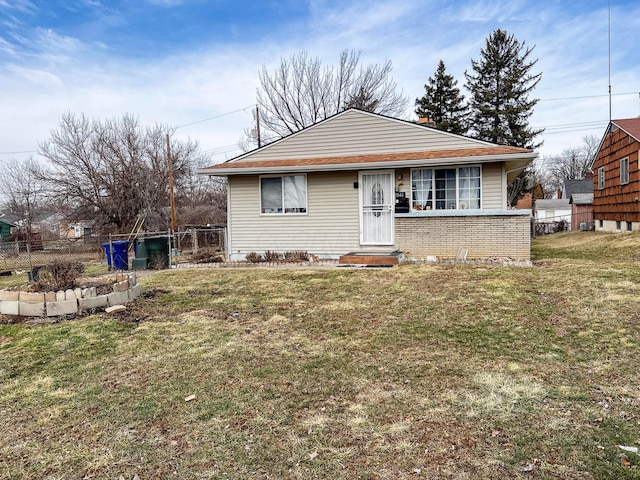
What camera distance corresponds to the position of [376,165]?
34.0 ft

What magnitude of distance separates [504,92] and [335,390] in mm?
32801

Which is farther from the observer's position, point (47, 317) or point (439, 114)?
point (439, 114)

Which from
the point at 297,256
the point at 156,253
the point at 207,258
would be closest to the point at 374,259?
the point at 297,256

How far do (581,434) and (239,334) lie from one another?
3.45 meters

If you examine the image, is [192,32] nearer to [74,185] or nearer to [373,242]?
[373,242]

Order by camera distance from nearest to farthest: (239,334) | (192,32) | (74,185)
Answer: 1. (239,334)
2. (192,32)
3. (74,185)

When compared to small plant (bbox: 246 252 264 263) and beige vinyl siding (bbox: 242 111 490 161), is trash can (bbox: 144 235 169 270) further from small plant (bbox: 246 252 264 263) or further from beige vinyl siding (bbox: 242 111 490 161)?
beige vinyl siding (bbox: 242 111 490 161)

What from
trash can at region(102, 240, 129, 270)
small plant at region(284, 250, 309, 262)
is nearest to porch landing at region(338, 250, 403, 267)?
small plant at region(284, 250, 309, 262)

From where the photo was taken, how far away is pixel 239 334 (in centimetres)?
464

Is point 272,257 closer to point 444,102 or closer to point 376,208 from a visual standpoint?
point 376,208

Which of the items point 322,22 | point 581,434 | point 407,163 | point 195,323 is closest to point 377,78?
point 322,22

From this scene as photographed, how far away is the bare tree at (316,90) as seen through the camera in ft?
87.2

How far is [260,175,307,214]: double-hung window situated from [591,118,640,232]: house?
1262 centimetres

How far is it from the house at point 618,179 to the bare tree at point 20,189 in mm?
35175
